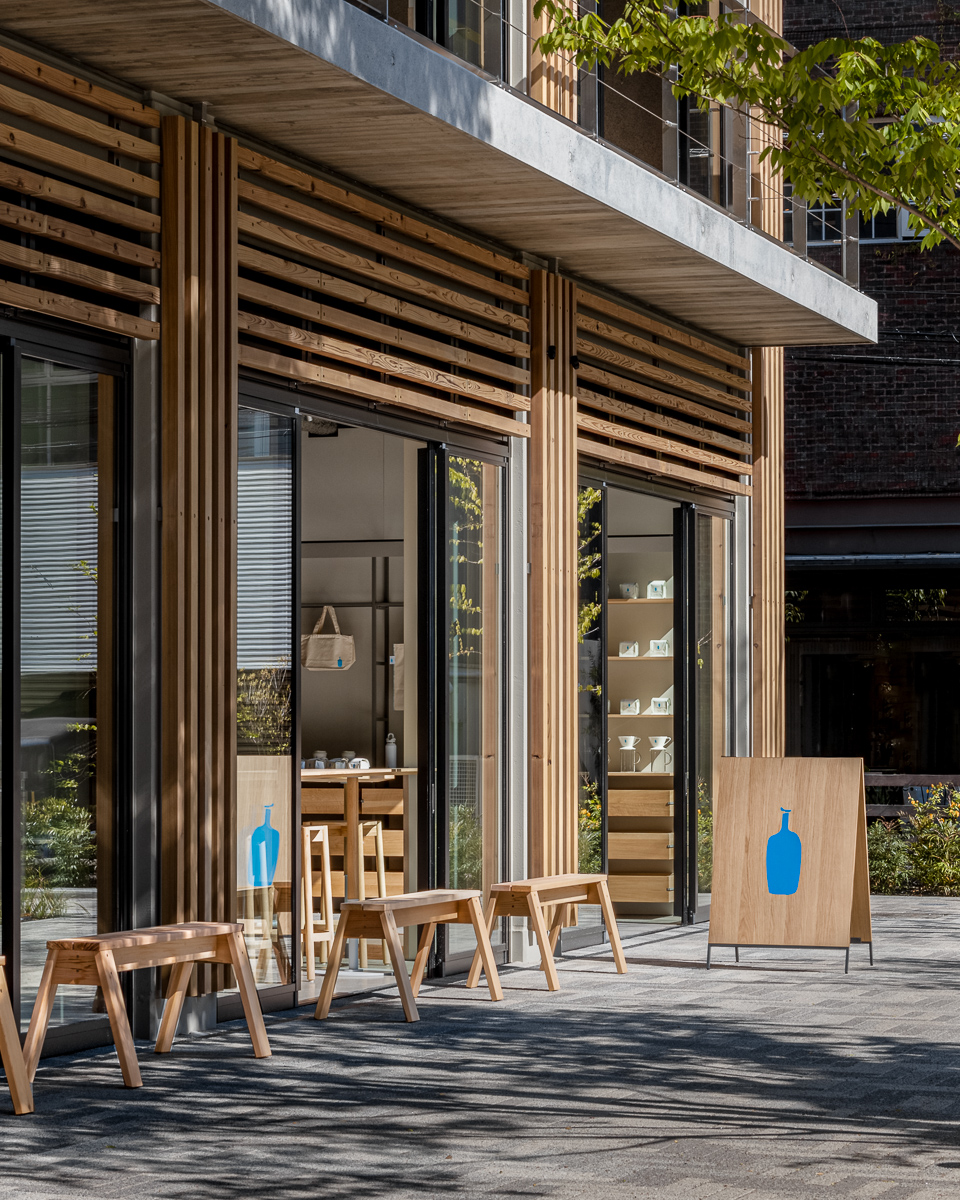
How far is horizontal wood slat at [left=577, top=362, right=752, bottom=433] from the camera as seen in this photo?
39.8 ft

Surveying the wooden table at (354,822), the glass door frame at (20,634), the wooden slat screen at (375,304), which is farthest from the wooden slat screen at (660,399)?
the glass door frame at (20,634)

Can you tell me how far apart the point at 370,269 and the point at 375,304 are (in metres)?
0.19

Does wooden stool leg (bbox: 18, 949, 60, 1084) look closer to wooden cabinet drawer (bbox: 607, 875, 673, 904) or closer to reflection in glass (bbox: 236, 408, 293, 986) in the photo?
reflection in glass (bbox: 236, 408, 293, 986)

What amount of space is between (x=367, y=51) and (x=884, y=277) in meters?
15.4

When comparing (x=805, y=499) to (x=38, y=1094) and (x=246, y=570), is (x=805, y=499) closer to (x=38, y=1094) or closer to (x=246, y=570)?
(x=246, y=570)

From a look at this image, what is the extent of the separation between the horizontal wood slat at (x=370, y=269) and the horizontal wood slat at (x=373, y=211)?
0.23m

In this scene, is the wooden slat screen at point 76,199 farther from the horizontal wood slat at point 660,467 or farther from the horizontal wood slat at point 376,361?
the horizontal wood slat at point 660,467

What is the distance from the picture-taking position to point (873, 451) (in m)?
22.2

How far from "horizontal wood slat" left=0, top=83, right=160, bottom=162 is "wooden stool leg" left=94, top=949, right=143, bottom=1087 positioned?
343 cm

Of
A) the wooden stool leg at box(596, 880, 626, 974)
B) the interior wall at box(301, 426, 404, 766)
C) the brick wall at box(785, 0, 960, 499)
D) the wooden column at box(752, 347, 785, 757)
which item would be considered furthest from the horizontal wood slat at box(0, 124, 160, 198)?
the brick wall at box(785, 0, 960, 499)

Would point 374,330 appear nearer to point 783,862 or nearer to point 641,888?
point 783,862

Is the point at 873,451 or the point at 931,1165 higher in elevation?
the point at 873,451

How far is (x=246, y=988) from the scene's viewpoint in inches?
294

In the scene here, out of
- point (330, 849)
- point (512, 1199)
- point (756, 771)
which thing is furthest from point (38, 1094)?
point (756, 771)
